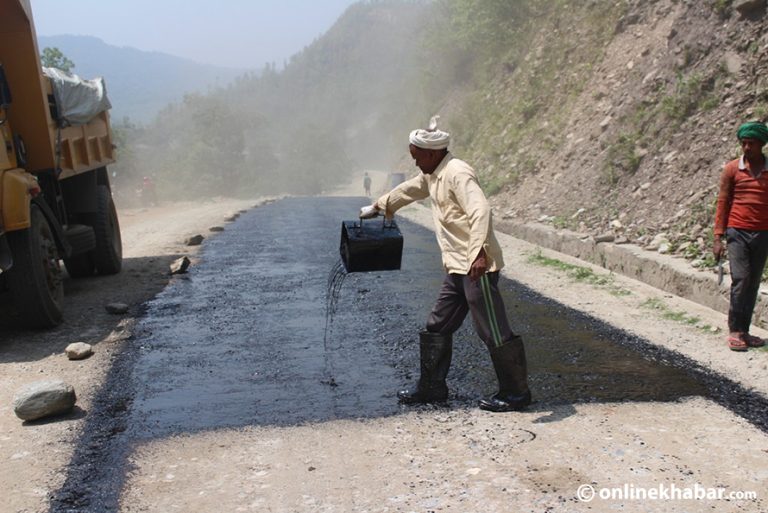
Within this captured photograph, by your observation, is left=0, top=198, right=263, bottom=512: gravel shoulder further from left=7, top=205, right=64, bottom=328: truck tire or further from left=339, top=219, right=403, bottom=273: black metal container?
left=339, top=219, right=403, bottom=273: black metal container

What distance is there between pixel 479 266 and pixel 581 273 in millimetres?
5243

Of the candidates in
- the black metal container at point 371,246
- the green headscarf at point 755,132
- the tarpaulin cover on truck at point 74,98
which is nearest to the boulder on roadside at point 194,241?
the tarpaulin cover on truck at point 74,98

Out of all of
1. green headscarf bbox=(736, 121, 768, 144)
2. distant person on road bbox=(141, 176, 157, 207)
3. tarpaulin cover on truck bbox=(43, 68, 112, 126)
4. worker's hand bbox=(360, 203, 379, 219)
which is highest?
tarpaulin cover on truck bbox=(43, 68, 112, 126)

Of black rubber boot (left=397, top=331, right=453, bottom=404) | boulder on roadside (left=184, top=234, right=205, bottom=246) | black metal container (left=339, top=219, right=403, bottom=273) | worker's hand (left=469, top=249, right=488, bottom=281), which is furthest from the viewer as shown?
boulder on roadside (left=184, top=234, right=205, bottom=246)

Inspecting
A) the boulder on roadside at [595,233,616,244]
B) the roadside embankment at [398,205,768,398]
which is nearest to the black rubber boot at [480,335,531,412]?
the roadside embankment at [398,205,768,398]

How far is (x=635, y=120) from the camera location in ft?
42.8

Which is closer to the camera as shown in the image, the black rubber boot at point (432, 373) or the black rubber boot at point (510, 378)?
the black rubber boot at point (510, 378)

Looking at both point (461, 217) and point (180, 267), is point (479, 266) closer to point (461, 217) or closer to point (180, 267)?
point (461, 217)

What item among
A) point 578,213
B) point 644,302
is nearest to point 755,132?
point 644,302

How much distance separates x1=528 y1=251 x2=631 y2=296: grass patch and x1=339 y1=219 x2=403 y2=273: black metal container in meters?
3.59

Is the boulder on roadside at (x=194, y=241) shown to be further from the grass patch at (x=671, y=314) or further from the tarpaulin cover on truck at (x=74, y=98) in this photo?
the grass patch at (x=671, y=314)

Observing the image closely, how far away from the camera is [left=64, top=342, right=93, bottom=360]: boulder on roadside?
5.84 m

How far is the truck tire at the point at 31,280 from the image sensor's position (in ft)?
21.6

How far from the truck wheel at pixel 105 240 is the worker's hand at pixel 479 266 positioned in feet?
23.8
